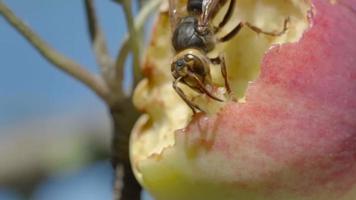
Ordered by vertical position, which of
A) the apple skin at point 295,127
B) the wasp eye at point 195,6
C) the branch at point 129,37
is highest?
the wasp eye at point 195,6

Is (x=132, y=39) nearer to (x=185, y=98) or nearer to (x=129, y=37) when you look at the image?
(x=129, y=37)

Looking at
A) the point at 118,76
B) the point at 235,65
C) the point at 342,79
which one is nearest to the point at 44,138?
the point at 118,76

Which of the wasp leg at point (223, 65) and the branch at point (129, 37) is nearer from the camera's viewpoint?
the wasp leg at point (223, 65)

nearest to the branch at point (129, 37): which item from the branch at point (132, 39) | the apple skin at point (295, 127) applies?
the branch at point (132, 39)

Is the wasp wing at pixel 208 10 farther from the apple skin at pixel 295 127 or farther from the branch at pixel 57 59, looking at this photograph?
the branch at pixel 57 59

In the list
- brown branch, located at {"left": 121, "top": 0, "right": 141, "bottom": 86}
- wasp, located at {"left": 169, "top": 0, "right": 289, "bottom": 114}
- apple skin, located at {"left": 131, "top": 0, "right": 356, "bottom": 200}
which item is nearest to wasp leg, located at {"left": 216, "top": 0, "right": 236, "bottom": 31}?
wasp, located at {"left": 169, "top": 0, "right": 289, "bottom": 114}

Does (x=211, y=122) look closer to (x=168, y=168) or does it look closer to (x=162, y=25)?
(x=168, y=168)

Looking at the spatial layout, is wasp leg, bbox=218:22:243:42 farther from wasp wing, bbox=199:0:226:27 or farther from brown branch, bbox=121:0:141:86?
brown branch, bbox=121:0:141:86
